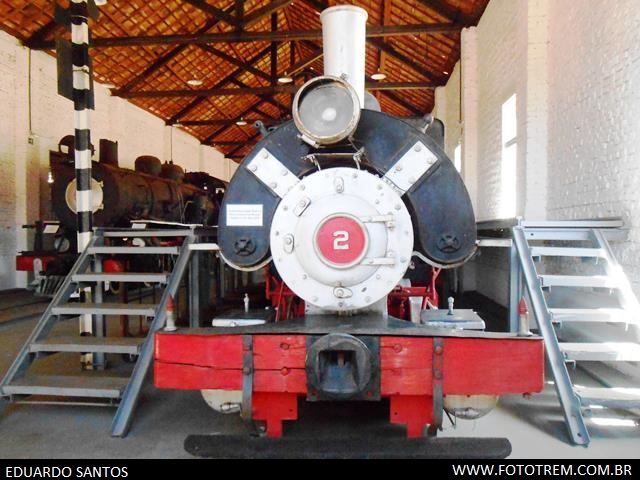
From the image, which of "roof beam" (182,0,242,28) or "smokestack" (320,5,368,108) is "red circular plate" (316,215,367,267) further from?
"roof beam" (182,0,242,28)

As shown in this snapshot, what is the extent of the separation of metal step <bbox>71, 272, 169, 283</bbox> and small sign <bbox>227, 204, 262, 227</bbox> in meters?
1.40

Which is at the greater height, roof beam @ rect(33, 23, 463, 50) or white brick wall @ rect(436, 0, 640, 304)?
roof beam @ rect(33, 23, 463, 50)

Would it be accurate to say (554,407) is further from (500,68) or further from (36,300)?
(36,300)

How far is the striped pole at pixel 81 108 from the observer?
4.68 metres

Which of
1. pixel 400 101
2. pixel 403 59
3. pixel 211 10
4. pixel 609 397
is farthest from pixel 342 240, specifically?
pixel 400 101

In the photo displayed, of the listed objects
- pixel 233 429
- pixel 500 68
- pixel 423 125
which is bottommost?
pixel 233 429

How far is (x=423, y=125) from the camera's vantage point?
9.45 feet

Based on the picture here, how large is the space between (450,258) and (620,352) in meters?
1.50

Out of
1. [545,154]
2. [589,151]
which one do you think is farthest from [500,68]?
[589,151]

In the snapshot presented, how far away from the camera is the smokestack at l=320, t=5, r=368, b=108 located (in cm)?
295

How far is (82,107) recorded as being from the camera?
4.66m

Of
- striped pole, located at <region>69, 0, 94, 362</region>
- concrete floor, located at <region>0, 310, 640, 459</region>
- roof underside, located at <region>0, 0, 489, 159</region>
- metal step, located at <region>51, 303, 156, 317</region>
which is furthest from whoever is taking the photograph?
roof underside, located at <region>0, 0, 489, 159</region>

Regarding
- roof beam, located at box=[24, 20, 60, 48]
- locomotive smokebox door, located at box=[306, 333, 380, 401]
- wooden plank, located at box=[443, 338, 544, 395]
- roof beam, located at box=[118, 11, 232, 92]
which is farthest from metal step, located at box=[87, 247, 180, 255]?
roof beam, located at box=[118, 11, 232, 92]

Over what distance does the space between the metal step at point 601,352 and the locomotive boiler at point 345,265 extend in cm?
90
